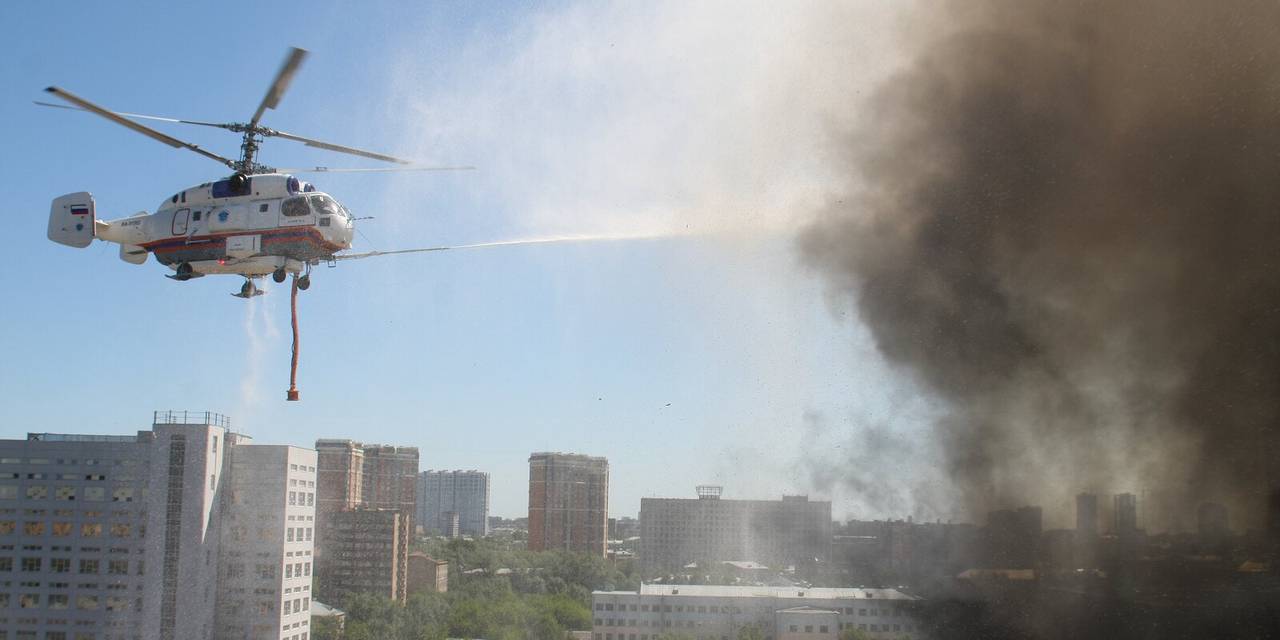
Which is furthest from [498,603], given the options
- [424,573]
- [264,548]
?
[264,548]

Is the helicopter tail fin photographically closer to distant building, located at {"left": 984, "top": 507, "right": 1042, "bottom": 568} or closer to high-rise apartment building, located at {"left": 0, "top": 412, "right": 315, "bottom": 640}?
high-rise apartment building, located at {"left": 0, "top": 412, "right": 315, "bottom": 640}

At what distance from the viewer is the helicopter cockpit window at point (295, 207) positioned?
47.5ft

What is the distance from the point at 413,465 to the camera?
52.6 m

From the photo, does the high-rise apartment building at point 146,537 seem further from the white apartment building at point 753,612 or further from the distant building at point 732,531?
the distant building at point 732,531

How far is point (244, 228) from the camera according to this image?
14852 mm

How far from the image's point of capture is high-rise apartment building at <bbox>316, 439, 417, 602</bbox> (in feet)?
141

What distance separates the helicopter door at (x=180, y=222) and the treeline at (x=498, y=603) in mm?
22893

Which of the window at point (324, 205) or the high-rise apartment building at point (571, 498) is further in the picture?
the high-rise apartment building at point (571, 498)

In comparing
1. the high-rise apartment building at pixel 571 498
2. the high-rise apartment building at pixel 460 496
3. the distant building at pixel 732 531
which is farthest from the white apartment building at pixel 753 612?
the high-rise apartment building at pixel 460 496

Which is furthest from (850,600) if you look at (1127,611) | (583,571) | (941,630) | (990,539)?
(583,571)

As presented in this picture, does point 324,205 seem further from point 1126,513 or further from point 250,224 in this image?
point 1126,513

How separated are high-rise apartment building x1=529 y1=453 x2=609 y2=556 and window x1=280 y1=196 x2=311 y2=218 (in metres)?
39.3

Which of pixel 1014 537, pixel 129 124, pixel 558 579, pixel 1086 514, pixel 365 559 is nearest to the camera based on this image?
pixel 129 124

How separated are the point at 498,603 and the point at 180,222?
30064 millimetres
